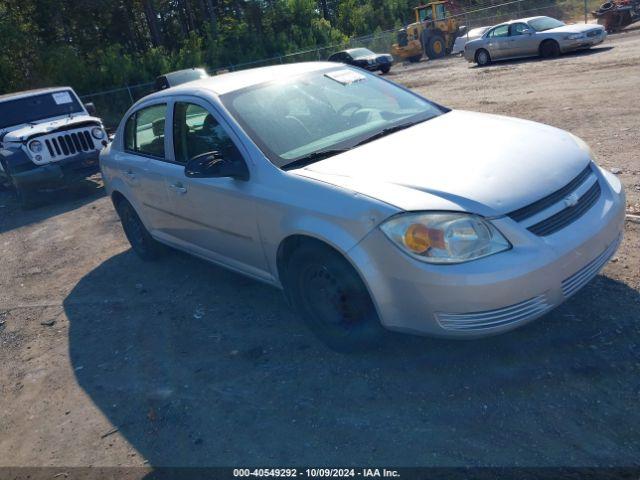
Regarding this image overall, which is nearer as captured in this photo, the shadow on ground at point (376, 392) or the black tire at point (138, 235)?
the shadow on ground at point (376, 392)

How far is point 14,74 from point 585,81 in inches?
965

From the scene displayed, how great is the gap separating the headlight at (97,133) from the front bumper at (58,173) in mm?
349

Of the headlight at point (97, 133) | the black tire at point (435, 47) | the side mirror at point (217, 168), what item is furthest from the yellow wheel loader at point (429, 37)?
the side mirror at point (217, 168)

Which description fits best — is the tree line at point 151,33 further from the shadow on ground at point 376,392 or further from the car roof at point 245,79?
the shadow on ground at point 376,392

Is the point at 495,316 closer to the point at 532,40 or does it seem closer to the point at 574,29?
the point at 574,29

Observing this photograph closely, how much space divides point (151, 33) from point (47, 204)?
29894mm

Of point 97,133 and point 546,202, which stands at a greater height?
point 546,202

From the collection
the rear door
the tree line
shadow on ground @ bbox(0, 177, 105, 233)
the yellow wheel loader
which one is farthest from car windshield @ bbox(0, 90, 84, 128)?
the yellow wheel loader

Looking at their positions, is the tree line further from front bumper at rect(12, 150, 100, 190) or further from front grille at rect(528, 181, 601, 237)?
front grille at rect(528, 181, 601, 237)

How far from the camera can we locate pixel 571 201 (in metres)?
3.30

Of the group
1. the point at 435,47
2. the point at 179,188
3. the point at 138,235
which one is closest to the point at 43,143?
the point at 138,235

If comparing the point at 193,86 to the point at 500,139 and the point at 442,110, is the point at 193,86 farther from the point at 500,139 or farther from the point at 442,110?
the point at 500,139

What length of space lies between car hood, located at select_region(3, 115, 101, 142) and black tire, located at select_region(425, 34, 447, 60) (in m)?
22.5

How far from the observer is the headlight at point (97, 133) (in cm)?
1099
